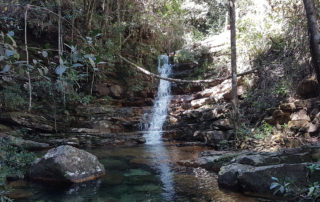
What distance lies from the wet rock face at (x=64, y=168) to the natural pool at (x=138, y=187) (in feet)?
0.63

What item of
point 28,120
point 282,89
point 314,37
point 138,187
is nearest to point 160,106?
point 28,120

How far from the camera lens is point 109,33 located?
12.0 metres

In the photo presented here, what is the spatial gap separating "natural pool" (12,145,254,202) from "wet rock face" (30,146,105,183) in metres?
0.19

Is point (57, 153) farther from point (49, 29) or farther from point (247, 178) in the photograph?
point (49, 29)

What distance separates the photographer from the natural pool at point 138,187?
397 cm

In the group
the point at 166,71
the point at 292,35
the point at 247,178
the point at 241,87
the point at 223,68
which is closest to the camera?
the point at 247,178

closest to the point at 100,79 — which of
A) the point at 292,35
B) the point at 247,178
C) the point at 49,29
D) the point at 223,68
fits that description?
the point at 49,29

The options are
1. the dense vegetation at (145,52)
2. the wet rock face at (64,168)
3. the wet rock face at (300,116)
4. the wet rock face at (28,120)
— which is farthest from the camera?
the wet rock face at (28,120)

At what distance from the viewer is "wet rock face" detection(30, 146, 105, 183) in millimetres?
4656

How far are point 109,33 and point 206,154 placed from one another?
7.97 metres

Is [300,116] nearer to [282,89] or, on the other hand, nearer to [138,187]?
[282,89]

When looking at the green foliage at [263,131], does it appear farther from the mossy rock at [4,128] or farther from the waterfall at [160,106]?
the mossy rock at [4,128]

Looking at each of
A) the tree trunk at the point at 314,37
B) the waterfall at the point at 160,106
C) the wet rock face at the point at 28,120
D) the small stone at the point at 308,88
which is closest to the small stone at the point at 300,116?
the small stone at the point at 308,88

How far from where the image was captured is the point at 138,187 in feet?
14.8
